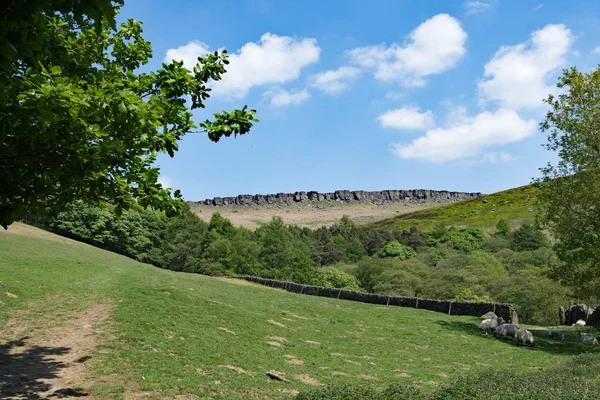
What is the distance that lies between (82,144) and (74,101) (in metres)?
1.15

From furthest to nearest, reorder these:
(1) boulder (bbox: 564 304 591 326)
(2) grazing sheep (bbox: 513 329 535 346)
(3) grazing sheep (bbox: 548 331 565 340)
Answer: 1. (1) boulder (bbox: 564 304 591 326)
2. (3) grazing sheep (bbox: 548 331 565 340)
3. (2) grazing sheep (bbox: 513 329 535 346)

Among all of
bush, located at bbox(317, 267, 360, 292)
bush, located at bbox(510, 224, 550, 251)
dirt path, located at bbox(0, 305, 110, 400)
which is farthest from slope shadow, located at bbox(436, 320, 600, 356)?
bush, located at bbox(510, 224, 550, 251)

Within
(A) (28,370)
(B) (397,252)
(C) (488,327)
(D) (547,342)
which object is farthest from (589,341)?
(B) (397,252)

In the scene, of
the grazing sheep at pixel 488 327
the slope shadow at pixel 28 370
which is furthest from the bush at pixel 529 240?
the slope shadow at pixel 28 370

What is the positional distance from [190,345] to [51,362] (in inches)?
201

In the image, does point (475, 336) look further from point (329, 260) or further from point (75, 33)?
point (329, 260)

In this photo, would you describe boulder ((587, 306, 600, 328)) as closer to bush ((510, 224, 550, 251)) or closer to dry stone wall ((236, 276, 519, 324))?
dry stone wall ((236, 276, 519, 324))

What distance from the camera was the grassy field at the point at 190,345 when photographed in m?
14.2

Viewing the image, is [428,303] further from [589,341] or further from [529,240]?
[529,240]

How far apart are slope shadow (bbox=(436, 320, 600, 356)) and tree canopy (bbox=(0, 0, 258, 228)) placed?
1089 inches

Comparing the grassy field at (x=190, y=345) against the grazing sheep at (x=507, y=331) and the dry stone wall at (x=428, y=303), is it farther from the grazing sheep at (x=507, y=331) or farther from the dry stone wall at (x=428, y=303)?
the dry stone wall at (x=428, y=303)

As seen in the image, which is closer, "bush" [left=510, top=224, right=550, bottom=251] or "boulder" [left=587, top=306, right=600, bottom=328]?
"boulder" [left=587, top=306, right=600, bottom=328]

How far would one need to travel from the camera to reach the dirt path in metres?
12.5

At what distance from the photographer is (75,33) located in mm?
13547
